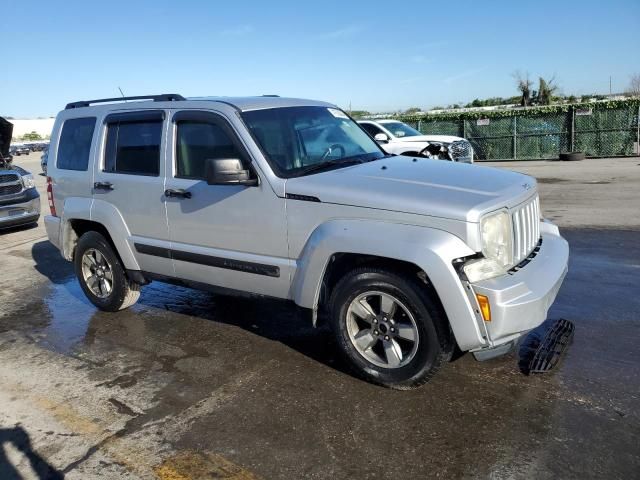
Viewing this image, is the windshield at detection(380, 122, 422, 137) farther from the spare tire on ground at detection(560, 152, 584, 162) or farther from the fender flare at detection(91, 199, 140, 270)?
the fender flare at detection(91, 199, 140, 270)

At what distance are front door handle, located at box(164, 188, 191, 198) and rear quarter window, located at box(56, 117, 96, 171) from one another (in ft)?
4.39

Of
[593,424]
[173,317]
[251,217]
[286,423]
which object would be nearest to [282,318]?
[173,317]

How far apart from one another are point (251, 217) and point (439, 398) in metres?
1.88

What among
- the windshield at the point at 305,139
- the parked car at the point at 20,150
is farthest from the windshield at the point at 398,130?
the parked car at the point at 20,150

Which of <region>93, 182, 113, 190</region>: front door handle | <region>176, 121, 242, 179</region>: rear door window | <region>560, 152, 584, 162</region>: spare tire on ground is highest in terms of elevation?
<region>176, 121, 242, 179</region>: rear door window

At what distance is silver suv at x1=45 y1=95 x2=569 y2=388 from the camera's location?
130 inches

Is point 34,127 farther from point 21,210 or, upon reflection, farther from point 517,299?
point 517,299

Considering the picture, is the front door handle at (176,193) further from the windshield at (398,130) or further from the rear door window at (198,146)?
the windshield at (398,130)

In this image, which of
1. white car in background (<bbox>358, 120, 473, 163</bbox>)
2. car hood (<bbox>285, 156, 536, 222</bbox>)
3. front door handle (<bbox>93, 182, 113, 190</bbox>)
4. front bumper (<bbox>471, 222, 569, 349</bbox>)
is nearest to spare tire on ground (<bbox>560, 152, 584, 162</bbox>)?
white car in background (<bbox>358, 120, 473, 163</bbox>)

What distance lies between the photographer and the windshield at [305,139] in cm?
422

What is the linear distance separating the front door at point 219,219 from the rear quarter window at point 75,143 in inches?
53.3

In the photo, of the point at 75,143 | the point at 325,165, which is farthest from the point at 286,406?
the point at 75,143

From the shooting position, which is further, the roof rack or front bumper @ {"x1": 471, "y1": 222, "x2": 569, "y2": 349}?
the roof rack

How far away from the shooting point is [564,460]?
2.84 metres
